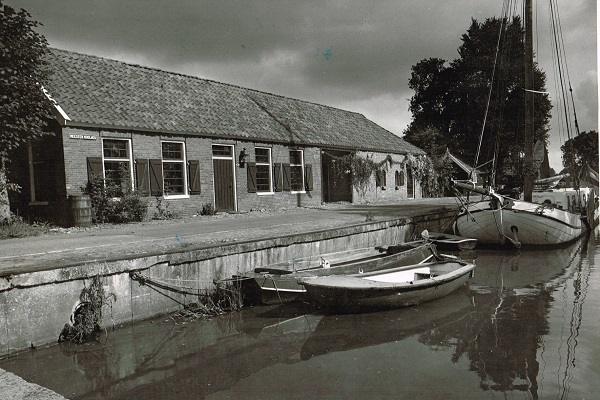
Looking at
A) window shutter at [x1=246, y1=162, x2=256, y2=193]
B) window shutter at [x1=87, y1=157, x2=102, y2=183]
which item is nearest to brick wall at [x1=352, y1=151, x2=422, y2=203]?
window shutter at [x1=246, y1=162, x2=256, y2=193]

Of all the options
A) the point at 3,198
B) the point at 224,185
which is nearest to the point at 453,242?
the point at 224,185

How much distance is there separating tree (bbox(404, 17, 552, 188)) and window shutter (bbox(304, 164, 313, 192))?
19448 millimetres

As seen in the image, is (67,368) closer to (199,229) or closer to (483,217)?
(199,229)

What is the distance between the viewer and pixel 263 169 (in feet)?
68.8

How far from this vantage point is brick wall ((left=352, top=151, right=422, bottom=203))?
1057 inches

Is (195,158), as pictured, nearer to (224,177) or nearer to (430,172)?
(224,177)

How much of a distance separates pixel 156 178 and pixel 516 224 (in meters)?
12.5

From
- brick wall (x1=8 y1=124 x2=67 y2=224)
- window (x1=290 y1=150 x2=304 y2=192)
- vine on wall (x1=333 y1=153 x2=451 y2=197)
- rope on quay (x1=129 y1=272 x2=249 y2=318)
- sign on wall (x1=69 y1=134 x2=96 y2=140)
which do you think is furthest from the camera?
vine on wall (x1=333 y1=153 x2=451 y2=197)

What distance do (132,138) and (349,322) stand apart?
34.7ft

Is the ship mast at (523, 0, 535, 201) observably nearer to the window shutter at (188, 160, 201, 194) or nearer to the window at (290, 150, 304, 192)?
the window at (290, 150, 304, 192)

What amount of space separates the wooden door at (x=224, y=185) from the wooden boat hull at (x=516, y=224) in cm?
866

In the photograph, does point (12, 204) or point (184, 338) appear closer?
point (184, 338)

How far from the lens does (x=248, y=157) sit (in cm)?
1995

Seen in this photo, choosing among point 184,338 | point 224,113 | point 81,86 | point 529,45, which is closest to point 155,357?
point 184,338
